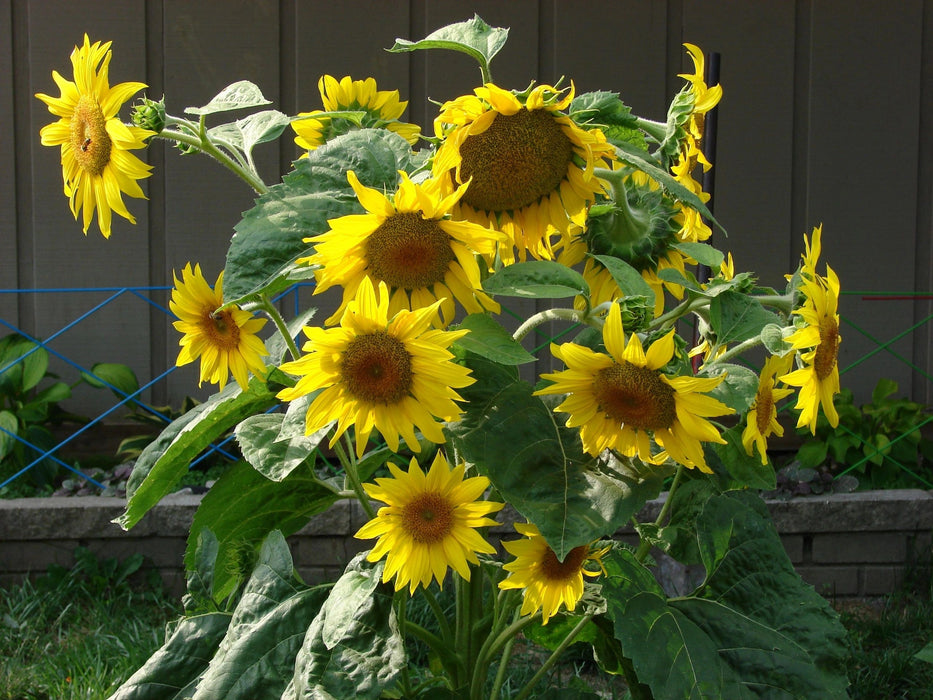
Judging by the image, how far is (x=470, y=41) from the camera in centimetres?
104

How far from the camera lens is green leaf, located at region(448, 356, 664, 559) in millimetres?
964

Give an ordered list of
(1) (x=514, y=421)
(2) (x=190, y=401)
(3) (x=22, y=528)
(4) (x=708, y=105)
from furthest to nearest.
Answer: (2) (x=190, y=401), (3) (x=22, y=528), (4) (x=708, y=105), (1) (x=514, y=421)

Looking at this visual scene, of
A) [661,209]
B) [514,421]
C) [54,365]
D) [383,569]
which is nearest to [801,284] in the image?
[661,209]

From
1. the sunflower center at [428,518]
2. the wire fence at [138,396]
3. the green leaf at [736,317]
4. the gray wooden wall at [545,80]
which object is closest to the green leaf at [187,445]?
the sunflower center at [428,518]

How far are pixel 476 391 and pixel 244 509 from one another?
0.44 m

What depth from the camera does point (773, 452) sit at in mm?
3654

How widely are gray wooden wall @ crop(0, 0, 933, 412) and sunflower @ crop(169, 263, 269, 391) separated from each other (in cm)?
269

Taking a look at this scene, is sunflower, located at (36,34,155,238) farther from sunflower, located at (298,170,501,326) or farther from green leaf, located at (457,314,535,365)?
green leaf, located at (457,314,535,365)

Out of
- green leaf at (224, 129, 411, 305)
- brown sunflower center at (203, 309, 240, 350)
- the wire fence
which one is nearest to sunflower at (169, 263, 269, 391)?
brown sunflower center at (203, 309, 240, 350)

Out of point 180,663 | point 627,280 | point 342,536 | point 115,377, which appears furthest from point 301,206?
point 115,377

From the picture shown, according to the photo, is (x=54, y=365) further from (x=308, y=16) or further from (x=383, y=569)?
(x=383, y=569)

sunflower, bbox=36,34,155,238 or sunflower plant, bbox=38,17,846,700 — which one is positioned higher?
sunflower, bbox=36,34,155,238

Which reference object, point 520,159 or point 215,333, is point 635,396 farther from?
point 215,333

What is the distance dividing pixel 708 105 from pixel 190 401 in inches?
113
